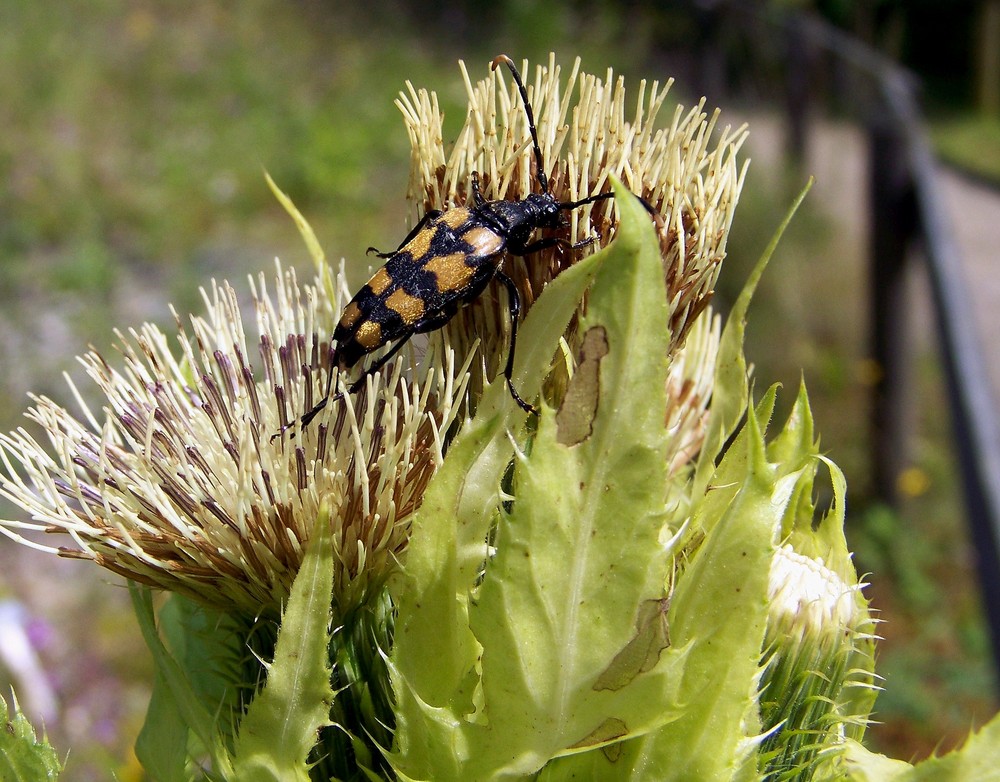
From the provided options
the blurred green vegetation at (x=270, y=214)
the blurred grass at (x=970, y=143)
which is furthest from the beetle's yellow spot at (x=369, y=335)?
the blurred grass at (x=970, y=143)

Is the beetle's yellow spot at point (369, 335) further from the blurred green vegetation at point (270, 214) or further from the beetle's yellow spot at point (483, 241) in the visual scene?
the blurred green vegetation at point (270, 214)

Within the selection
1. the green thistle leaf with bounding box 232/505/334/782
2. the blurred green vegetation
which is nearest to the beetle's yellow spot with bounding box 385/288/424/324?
the green thistle leaf with bounding box 232/505/334/782

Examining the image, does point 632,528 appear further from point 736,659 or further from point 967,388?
point 967,388

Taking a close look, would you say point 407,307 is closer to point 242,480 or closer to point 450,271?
point 450,271

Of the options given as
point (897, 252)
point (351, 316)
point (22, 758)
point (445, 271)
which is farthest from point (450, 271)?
point (897, 252)

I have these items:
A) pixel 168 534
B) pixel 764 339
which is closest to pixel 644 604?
pixel 168 534

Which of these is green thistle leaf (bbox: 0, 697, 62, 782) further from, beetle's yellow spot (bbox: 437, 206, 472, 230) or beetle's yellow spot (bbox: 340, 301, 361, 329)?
beetle's yellow spot (bbox: 437, 206, 472, 230)
